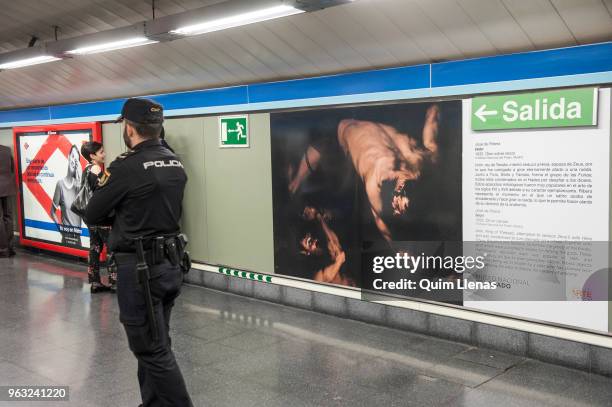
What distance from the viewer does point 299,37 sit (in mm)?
4969

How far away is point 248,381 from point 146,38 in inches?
115

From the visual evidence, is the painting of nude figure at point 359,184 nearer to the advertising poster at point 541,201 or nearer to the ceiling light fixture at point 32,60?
the advertising poster at point 541,201

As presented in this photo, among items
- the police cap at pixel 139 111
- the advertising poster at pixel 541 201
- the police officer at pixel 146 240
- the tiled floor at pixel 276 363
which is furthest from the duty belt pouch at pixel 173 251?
the advertising poster at pixel 541 201

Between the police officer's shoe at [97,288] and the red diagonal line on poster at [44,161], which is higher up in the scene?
the red diagonal line on poster at [44,161]

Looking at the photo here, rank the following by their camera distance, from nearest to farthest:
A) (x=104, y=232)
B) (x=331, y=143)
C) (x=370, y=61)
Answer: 1. (x=370, y=61)
2. (x=331, y=143)
3. (x=104, y=232)

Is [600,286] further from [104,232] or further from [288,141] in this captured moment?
[104,232]

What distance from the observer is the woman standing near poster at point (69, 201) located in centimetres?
802

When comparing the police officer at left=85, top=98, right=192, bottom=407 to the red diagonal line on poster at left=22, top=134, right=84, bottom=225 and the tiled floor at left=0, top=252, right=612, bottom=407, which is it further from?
the red diagonal line on poster at left=22, top=134, right=84, bottom=225

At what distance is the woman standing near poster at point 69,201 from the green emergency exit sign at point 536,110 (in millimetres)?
5550

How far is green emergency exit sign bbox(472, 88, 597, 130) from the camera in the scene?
153 inches

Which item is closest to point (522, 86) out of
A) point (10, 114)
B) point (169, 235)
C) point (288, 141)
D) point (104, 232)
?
point (288, 141)

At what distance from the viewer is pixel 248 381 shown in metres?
4.16

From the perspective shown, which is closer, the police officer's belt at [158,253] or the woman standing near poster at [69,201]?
the police officer's belt at [158,253]

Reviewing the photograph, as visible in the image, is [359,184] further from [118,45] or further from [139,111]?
[118,45]
